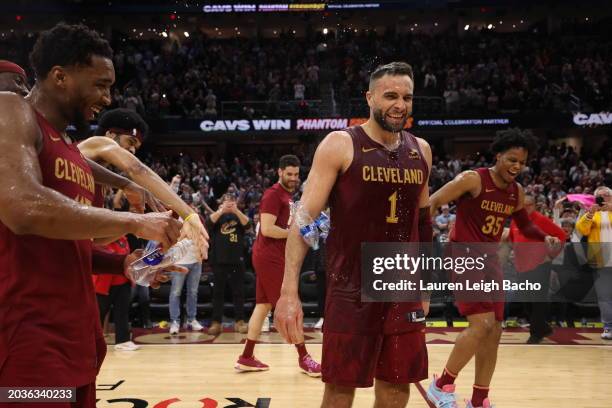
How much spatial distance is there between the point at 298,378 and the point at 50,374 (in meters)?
4.22

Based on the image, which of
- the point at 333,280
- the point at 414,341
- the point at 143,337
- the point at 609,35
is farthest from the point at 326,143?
the point at 609,35

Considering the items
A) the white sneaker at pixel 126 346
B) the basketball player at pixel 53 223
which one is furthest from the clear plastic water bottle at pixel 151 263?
the white sneaker at pixel 126 346

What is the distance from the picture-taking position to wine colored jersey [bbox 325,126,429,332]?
2.86m

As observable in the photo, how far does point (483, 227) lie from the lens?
182 inches

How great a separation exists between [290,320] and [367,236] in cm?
62

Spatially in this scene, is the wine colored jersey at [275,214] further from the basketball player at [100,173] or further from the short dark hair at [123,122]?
the basketball player at [100,173]

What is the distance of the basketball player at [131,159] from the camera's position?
86.2 inches

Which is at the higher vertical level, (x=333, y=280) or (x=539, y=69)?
(x=539, y=69)

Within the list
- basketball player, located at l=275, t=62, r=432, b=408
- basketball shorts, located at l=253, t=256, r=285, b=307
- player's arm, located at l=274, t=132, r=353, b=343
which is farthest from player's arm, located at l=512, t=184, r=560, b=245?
player's arm, located at l=274, t=132, r=353, b=343

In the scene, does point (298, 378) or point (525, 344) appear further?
point (525, 344)

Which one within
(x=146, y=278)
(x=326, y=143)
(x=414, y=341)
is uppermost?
(x=326, y=143)

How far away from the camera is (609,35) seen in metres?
26.0

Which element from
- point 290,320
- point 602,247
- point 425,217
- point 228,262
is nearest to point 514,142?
point 425,217

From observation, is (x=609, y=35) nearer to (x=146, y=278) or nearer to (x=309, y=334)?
(x=309, y=334)
